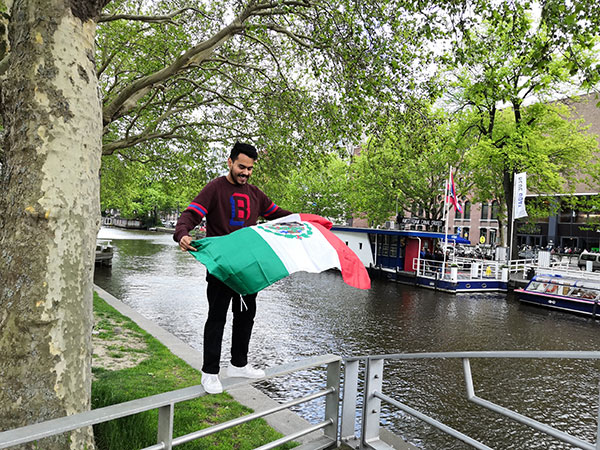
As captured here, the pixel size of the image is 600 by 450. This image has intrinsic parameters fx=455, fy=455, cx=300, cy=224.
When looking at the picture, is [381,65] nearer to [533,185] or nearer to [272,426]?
[272,426]

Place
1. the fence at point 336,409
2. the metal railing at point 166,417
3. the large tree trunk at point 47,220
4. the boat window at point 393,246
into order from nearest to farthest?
1. the metal railing at point 166,417
2. the fence at point 336,409
3. the large tree trunk at point 47,220
4. the boat window at point 393,246

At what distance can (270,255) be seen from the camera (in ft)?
11.0

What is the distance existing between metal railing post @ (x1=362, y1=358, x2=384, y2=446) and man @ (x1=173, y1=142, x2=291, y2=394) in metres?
0.98

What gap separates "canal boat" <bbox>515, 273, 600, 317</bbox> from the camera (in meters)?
18.5

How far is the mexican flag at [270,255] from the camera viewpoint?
3252mm

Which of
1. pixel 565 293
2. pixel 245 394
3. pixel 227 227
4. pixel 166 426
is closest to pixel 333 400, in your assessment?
pixel 166 426

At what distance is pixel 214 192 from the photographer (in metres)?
3.67

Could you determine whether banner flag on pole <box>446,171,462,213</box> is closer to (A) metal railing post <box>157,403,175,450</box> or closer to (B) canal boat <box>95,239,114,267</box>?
(B) canal boat <box>95,239,114,267</box>

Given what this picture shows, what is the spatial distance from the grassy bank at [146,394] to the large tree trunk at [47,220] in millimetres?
978

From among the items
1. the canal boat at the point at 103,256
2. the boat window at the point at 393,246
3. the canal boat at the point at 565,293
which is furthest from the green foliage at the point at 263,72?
the boat window at the point at 393,246

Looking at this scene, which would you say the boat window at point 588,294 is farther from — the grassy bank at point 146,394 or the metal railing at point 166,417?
the metal railing at point 166,417

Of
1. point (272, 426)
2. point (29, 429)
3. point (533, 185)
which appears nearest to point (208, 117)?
point (272, 426)

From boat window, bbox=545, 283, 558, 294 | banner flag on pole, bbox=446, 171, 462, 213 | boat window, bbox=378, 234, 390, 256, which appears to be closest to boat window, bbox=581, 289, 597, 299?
boat window, bbox=545, 283, 558, 294

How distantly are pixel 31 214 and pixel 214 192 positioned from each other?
1.29 metres
